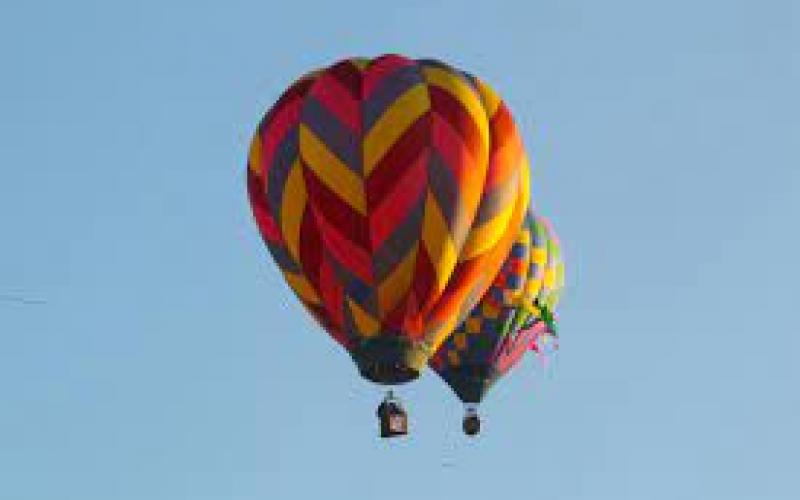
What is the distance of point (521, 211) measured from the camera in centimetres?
5659

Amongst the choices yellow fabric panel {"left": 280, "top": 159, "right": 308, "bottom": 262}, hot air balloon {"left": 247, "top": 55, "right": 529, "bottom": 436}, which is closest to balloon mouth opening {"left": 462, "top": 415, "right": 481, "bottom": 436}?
hot air balloon {"left": 247, "top": 55, "right": 529, "bottom": 436}

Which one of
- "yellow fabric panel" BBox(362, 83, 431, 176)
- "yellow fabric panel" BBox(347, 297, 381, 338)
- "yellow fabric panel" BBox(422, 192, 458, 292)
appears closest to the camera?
"yellow fabric panel" BBox(347, 297, 381, 338)

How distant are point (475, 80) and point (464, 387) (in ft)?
28.3

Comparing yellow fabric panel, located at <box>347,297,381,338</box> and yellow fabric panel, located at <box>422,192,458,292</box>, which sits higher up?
yellow fabric panel, located at <box>422,192,458,292</box>

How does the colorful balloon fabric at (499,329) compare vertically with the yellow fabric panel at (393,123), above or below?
below

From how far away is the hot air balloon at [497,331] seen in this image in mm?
62375

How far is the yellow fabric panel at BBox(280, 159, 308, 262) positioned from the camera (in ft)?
179

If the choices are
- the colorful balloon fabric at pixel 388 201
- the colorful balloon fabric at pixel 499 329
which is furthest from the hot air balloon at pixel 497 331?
the colorful balloon fabric at pixel 388 201

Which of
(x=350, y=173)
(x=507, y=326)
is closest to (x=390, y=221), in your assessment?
(x=350, y=173)

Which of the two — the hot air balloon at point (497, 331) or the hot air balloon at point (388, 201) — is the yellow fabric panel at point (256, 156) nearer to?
the hot air balloon at point (388, 201)

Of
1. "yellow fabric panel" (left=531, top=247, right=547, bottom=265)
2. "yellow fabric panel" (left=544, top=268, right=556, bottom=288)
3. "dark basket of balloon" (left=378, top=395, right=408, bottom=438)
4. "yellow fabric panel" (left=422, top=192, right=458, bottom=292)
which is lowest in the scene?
"dark basket of balloon" (left=378, top=395, right=408, bottom=438)

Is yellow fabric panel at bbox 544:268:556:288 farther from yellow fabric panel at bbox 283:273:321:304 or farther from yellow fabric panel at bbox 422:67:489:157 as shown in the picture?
yellow fabric panel at bbox 283:273:321:304

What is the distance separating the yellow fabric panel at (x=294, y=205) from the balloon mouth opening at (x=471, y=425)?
8928 mm

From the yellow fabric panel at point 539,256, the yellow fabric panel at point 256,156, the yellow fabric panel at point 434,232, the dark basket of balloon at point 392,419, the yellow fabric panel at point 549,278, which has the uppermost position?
the yellow fabric panel at point 256,156
